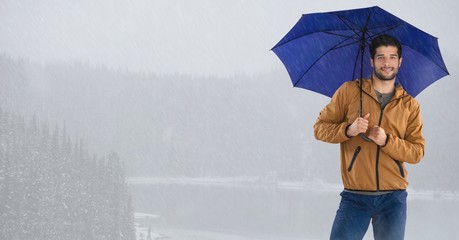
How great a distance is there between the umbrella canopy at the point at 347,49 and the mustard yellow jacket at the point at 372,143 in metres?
0.50

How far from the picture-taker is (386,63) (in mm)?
3762

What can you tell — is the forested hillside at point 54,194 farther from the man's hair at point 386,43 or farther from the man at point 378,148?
the man's hair at point 386,43

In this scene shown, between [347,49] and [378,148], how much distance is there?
128 cm

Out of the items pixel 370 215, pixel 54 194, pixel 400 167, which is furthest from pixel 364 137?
pixel 54 194

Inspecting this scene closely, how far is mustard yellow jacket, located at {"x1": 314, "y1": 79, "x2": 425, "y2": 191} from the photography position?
3615 mm

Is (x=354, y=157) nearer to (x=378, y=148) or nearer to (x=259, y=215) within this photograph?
(x=378, y=148)

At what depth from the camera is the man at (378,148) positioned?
11.9 ft

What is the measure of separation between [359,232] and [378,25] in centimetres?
174

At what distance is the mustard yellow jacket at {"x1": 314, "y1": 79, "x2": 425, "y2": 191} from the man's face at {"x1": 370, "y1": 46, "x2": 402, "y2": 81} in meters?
0.12

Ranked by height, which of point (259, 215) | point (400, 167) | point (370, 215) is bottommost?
point (259, 215)

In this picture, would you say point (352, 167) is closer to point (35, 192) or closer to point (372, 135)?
point (372, 135)

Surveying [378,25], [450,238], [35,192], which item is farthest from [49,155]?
[378,25]

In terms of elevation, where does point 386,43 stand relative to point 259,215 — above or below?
above

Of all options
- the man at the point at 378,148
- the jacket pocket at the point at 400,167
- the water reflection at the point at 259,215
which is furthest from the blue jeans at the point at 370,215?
the water reflection at the point at 259,215
